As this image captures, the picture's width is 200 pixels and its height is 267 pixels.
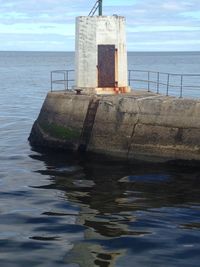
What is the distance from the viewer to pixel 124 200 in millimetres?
12602

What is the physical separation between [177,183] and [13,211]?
4805 millimetres

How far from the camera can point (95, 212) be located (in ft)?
38.0

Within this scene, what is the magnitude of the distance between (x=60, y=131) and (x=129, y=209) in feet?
22.6

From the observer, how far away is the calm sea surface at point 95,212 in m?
9.16

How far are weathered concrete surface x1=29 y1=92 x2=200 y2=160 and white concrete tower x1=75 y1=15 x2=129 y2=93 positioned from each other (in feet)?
5.19

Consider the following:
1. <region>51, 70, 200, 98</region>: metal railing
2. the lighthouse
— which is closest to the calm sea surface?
the lighthouse

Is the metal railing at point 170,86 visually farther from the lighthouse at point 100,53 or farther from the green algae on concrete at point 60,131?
the green algae on concrete at point 60,131

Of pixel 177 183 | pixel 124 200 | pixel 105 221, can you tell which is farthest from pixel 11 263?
pixel 177 183

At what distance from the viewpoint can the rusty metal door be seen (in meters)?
19.4

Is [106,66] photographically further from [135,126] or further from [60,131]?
[135,126]

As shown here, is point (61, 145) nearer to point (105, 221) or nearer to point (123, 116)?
point (123, 116)

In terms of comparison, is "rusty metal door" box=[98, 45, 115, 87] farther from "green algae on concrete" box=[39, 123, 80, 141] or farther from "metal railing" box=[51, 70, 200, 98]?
"green algae on concrete" box=[39, 123, 80, 141]

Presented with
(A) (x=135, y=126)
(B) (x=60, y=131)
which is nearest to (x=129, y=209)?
(A) (x=135, y=126)

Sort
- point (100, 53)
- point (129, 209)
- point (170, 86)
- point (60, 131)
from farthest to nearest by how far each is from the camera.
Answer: point (170, 86)
point (100, 53)
point (60, 131)
point (129, 209)
